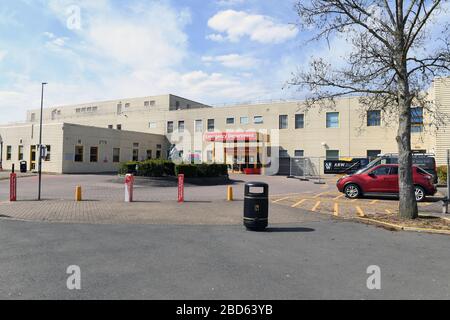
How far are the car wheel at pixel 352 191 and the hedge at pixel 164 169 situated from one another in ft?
35.2

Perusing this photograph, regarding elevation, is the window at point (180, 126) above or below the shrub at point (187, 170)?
above

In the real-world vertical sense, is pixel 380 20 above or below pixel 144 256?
above

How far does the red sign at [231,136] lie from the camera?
4034cm

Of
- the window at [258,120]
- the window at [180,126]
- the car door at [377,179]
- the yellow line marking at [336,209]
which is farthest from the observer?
the window at [180,126]

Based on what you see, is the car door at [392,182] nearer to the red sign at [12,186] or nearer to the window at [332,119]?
the red sign at [12,186]

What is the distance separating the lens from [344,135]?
124 feet

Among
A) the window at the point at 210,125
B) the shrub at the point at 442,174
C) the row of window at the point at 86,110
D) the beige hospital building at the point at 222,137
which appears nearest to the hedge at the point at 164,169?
the beige hospital building at the point at 222,137

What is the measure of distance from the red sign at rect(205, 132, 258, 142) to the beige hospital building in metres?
0.12

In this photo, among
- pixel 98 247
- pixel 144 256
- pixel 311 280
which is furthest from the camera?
pixel 98 247

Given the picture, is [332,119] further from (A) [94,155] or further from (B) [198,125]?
(A) [94,155]

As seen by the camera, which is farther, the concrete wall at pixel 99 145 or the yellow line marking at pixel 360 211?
the concrete wall at pixel 99 145
